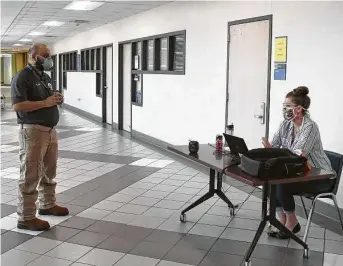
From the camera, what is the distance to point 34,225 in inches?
144

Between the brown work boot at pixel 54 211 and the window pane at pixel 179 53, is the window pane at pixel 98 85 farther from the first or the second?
the brown work boot at pixel 54 211

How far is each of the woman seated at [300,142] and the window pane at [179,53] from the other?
3.67 meters

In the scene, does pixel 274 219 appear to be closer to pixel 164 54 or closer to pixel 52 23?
pixel 164 54

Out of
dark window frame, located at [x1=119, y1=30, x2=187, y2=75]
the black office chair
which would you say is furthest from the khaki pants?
dark window frame, located at [x1=119, y1=30, x2=187, y2=75]

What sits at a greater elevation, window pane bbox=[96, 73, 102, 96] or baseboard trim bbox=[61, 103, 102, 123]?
Answer: window pane bbox=[96, 73, 102, 96]

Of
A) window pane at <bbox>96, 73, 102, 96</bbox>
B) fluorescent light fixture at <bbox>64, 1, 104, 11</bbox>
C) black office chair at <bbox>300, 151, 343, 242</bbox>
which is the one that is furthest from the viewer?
window pane at <bbox>96, 73, 102, 96</bbox>

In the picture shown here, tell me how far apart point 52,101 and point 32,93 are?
177 mm

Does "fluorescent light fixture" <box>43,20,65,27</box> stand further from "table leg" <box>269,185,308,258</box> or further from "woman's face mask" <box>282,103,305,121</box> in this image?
"table leg" <box>269,185,308,258</box>

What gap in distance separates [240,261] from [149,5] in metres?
5.45

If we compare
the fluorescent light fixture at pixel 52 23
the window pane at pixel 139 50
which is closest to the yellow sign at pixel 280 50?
the window pane at pixel 139 50

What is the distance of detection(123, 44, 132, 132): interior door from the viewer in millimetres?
9438

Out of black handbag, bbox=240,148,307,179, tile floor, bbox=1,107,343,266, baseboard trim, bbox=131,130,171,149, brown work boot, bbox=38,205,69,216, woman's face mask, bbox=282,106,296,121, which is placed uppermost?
woman's face mask, bbox=282,106,296,121

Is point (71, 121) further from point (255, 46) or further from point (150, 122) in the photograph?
point (255, 46)

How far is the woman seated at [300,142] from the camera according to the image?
3.34m
